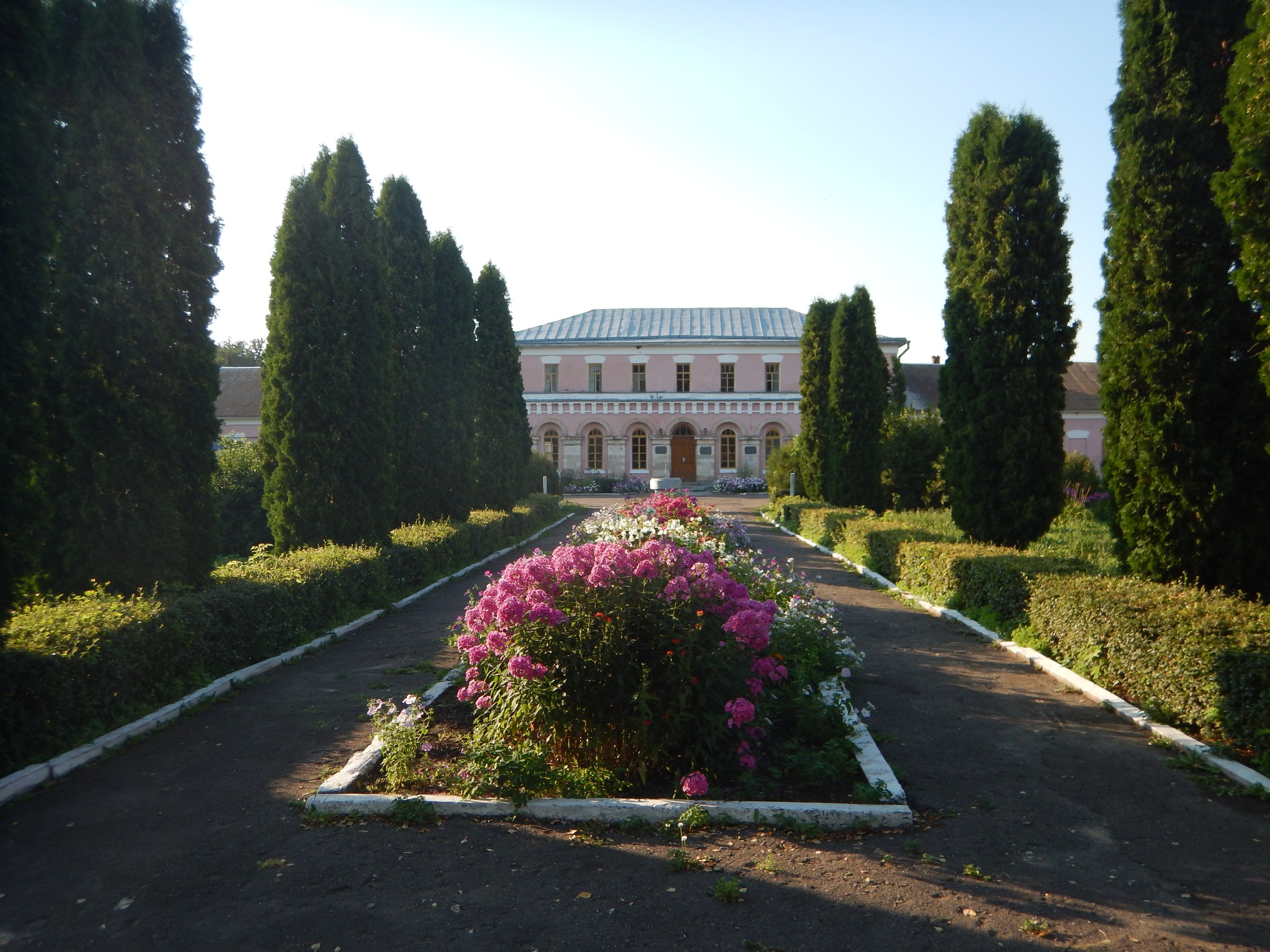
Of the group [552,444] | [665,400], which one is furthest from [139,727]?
[552,444]

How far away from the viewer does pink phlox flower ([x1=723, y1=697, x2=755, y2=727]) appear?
4.71 meters

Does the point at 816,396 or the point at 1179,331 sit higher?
the point at 816,396

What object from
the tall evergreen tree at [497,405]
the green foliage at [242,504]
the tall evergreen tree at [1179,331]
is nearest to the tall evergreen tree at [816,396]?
the tall evergreen tree at [497,405]

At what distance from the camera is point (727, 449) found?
49.3m

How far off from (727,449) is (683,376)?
4.81 meters

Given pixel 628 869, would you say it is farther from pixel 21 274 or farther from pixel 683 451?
pixel 683 451

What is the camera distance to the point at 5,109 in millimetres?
5543

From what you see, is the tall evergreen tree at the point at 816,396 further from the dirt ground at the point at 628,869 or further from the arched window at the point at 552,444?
the arched window at the point at 552,444

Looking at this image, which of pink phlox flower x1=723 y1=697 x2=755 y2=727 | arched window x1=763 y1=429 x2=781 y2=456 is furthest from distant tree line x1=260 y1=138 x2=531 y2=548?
arched window x1=763 y1=429 x2=781 y2=456

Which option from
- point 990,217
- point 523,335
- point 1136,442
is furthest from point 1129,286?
point 523,335

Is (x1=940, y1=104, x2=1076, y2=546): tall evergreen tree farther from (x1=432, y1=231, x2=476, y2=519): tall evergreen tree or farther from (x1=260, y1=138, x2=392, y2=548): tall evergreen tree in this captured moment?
(x1=432, y1=231, x2=476, y2=519): tall evergreen tree

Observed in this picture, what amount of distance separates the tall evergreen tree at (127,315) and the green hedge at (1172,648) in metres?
8.11

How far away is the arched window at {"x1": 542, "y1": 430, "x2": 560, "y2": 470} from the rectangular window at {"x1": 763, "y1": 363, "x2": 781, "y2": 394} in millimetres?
11946

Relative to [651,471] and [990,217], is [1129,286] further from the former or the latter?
[651,471]
